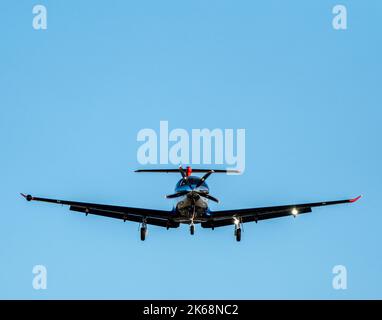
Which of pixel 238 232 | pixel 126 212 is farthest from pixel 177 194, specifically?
pixel 238 232

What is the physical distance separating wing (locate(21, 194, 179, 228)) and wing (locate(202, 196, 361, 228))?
344 centimetres

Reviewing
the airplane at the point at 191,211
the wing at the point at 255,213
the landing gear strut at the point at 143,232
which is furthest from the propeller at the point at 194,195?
the landing gear strut at the point at 143,232

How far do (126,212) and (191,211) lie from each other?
21.6 feet

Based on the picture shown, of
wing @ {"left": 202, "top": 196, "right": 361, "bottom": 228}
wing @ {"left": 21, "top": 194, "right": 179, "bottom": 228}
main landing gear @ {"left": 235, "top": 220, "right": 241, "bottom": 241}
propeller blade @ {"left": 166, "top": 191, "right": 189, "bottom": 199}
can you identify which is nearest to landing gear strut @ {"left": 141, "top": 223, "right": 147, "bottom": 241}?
wing @ {"left": 21, "top": 194, "right": 179, "bottom": 228}

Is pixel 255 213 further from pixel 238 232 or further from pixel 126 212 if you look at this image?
pixel 126 212

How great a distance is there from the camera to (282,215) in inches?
2618

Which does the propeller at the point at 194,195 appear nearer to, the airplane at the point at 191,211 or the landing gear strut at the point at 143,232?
the airplane at the point at 191,211

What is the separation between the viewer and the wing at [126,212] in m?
63.6

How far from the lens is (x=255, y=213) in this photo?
6512 cm

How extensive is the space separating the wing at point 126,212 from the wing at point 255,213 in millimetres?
3442
